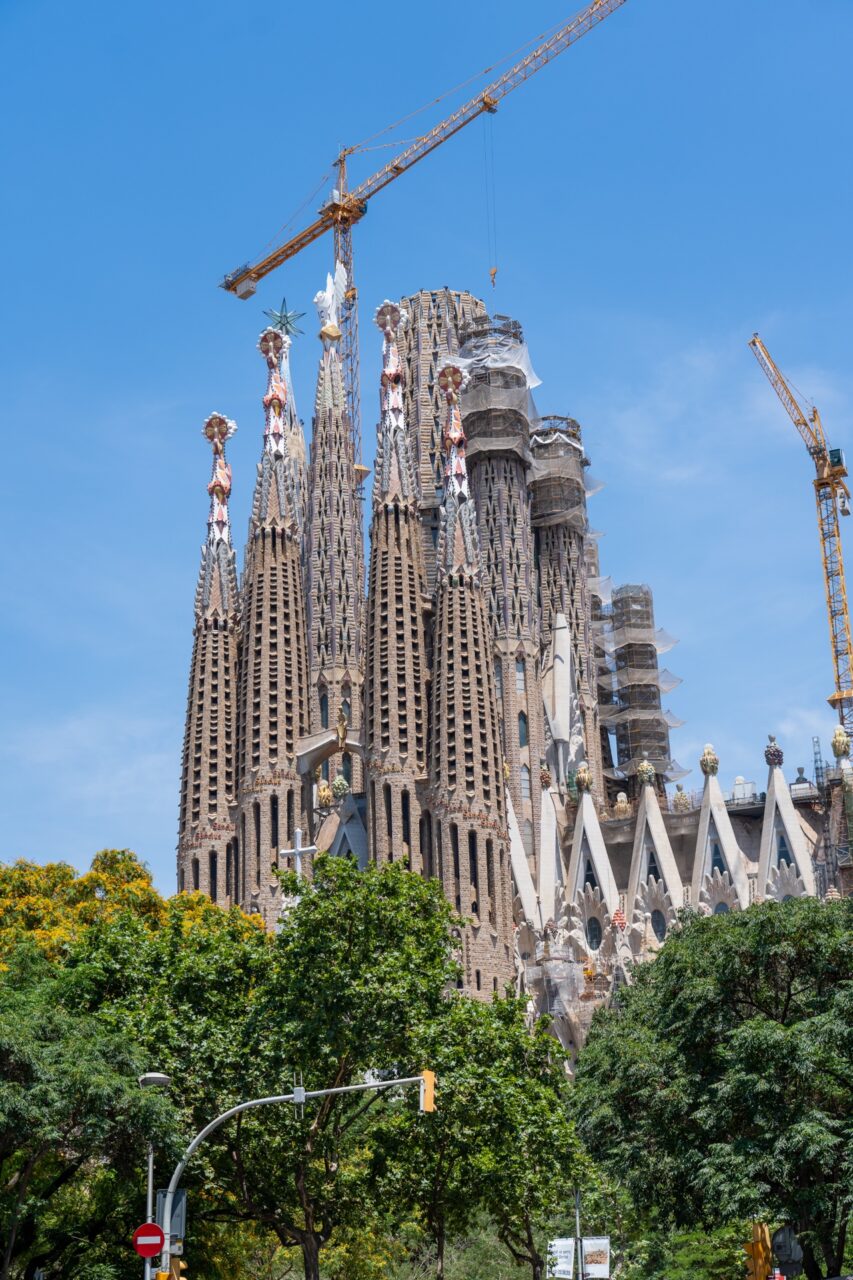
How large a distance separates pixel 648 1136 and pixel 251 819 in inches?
1633

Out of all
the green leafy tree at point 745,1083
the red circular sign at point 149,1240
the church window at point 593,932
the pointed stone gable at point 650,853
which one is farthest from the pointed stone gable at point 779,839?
the red circular sign at point 149,1240

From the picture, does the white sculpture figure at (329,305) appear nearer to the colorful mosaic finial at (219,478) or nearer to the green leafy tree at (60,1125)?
the colorful mosaic finial at (219,478)

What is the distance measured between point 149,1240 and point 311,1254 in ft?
27.2

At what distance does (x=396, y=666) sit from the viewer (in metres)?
73.1

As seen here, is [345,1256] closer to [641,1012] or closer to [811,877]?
[641,1012]

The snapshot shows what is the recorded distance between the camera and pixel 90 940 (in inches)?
1398

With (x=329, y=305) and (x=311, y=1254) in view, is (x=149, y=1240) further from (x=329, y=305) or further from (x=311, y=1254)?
(x=329, y=305)

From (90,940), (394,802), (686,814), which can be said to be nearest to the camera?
(90,940)

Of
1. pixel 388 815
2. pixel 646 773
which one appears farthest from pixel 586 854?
pixel 388 815

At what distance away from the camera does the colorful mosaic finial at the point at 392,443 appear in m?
77.2

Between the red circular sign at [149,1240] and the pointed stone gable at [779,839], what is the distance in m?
58.2

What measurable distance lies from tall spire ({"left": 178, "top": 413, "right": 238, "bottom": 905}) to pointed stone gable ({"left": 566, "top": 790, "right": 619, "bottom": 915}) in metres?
15.9

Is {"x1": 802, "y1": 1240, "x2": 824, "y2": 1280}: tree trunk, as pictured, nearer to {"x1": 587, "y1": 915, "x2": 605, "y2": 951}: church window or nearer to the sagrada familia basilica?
the sagrada familia basilica

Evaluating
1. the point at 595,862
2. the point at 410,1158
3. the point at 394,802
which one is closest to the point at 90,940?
the point at 410,1158
